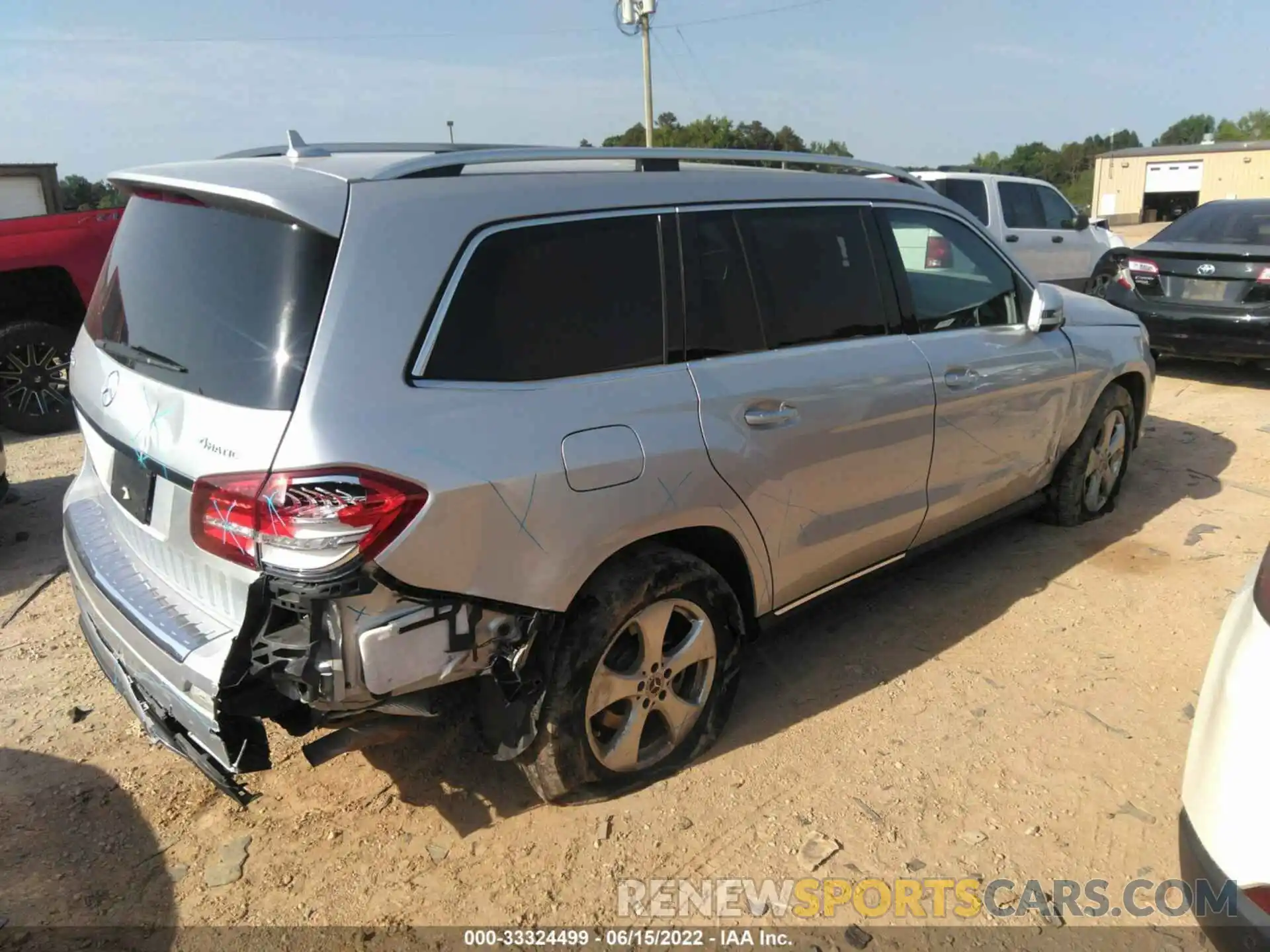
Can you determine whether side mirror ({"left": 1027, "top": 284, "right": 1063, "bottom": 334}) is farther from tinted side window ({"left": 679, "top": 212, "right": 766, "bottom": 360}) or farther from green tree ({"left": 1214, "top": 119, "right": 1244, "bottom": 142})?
green tree ({"left": 1214, "top": 119, "right": 1244, "bottom": 142})

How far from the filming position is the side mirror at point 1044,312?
4.13m

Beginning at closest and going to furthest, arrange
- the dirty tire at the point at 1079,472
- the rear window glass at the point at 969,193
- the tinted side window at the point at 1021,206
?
the dirty tire at the point at 1079,472 < the rear window glass at the point at 969,193 < the tinted side window at the point at 1021,206

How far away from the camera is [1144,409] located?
17.5 feet

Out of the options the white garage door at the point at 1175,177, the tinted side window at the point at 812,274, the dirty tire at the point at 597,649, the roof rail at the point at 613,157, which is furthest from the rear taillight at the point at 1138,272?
the white garage door at the point at 1175,177

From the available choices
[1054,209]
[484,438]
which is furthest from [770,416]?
[1054,209]

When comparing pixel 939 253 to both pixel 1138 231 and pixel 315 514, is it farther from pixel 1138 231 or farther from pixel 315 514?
pixel 1138 231

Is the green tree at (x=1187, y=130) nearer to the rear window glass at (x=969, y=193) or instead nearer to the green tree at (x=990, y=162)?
the green tree at (x=990, y=162)

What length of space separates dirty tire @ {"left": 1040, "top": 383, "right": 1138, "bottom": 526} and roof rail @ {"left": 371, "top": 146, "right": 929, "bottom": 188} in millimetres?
1723

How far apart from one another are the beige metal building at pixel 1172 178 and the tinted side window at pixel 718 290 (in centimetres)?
4598

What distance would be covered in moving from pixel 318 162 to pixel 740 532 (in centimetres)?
166

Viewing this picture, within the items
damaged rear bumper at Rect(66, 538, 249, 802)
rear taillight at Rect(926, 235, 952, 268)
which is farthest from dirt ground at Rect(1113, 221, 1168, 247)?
damaged rear bumper at Rect(66, 538, 249, 802)

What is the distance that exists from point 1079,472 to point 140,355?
14.1ft

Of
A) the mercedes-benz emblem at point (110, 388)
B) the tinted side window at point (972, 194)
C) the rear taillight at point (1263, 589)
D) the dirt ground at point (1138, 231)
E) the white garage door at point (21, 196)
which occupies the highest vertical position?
the white garage door at point (21, 196)

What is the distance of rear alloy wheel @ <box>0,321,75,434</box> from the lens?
6977 millimetres
